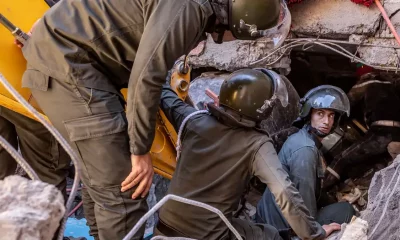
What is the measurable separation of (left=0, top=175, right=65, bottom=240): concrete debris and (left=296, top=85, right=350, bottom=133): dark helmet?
11.0ft

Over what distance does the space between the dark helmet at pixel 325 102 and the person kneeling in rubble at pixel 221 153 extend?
1296 millimetres

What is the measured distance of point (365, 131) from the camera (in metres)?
5.75

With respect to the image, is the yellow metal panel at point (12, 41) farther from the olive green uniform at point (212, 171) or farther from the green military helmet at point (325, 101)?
the green military helmet at point (325, 101)

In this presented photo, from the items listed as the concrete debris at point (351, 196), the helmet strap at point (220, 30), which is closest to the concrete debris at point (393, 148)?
the concrete debris at point (351, 196)

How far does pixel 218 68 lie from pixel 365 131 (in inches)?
82.7

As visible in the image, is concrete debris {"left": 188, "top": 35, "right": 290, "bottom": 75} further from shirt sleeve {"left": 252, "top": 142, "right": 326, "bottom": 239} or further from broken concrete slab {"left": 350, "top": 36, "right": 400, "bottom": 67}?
shirt sleeve {"left": 252, "top": 142, "right": 326, "bottom": 239}

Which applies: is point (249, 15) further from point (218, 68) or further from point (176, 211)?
point (218, 68)

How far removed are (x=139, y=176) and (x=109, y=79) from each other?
0.55 meters

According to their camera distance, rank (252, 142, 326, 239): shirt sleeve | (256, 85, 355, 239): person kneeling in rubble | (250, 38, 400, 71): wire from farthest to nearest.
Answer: (250, 38, 400, 71): wire < (256, 85, 355, 239): person kneeling in rubble < (252, 142, 326, 239): shirt sleeve


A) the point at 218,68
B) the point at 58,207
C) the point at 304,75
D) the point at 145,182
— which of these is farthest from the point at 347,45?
the point at 58,207

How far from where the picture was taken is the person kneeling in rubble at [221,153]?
2865 mm

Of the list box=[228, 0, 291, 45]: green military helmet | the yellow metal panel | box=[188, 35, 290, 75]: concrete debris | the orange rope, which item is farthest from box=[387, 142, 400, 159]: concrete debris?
the yellow metal panel

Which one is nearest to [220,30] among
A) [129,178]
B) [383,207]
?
[129,178]

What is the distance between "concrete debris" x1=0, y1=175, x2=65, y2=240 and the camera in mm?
1099
